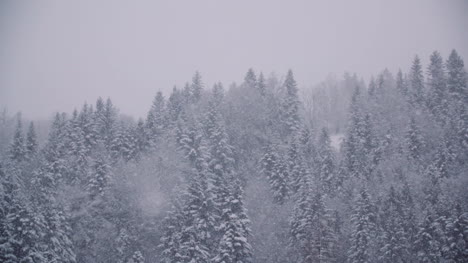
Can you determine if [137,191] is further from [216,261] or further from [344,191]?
[344,191]

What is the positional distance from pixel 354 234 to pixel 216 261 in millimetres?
19968

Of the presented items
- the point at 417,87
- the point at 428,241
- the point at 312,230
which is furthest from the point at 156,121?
the point at 417,87

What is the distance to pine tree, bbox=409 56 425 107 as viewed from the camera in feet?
242

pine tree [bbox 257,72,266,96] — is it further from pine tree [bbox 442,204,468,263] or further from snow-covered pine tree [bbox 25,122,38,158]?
snow-covered pine tree [bbox 25,122,38,158]

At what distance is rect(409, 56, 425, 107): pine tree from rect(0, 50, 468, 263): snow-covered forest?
0.35 m

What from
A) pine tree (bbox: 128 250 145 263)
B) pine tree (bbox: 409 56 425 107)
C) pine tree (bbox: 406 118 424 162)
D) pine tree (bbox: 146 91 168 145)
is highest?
pine tree (bbox: 409 56 425 107)

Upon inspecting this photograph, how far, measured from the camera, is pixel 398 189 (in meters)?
54.3

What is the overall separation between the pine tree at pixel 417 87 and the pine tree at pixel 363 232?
3540 centimetres

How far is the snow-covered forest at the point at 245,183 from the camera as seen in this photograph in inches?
1720

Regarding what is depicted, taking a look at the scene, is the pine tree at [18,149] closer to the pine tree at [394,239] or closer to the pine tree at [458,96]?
the pine tree at [394,239]

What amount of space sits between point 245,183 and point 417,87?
152ft

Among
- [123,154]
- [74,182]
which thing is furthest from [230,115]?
[74,182]

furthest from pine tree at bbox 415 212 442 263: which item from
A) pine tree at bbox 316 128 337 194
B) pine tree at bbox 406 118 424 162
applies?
pine tree at bbox 406 118 424 162

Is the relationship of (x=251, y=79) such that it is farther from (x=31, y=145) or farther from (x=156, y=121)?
(x=31, y=145)
